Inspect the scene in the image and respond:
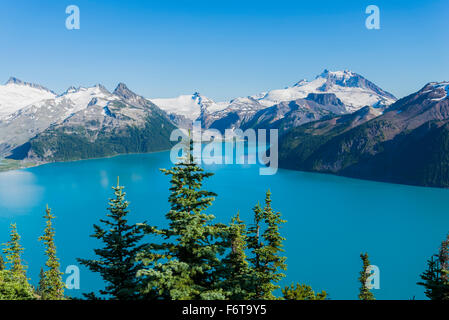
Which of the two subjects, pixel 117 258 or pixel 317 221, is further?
pixel 317 221

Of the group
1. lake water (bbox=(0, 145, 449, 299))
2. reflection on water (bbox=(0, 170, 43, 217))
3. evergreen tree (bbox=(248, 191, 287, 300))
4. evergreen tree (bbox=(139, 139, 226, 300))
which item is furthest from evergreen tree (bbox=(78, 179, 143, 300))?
reflection on water (bbox=(0, 170, 43, 217))

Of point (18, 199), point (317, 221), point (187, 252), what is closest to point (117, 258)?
point (187, 252)

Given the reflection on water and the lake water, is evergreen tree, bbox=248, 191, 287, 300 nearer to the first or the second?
the lake water

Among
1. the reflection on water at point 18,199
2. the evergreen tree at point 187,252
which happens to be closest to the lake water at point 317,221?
the reflection on water at point 18,199

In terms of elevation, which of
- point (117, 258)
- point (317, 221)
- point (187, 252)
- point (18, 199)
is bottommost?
point (317, 221)

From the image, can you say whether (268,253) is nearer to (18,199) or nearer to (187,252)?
(187,252)

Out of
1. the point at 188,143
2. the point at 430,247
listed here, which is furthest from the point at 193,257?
the point at 430,247

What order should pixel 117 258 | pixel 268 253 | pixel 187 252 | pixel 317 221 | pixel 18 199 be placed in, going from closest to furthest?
pixel 187 252, pixel 117 258, pixel 268 253, pixel 317 221, pixel 18 199
